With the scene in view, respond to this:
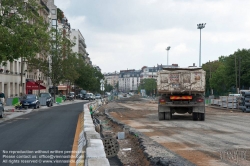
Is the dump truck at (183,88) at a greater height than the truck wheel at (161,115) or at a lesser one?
greater

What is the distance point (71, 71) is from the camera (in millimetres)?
69750

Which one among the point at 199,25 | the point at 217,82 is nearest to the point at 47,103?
the point at 199,25

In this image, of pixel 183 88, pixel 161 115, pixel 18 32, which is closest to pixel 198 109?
pixel 183 88

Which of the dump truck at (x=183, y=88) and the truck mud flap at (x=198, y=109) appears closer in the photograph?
the dump truck at (x=183, y=88)

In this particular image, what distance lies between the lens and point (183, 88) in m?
22.4

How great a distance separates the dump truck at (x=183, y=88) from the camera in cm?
2238

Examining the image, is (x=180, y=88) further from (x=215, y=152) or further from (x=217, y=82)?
(x=217, y=82)

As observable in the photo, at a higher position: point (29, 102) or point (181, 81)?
point (181, 81)

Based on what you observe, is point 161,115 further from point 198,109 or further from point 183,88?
point 183,88

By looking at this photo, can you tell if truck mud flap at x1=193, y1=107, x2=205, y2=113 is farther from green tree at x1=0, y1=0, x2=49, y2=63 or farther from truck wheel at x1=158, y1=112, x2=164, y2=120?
green tree at x1=0, y1=0, x2=49, y2=63

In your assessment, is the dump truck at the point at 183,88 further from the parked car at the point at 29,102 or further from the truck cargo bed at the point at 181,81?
the parked car at the point at 29,102

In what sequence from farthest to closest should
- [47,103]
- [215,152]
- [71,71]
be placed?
[71,71]
[47,103]
[215,152]

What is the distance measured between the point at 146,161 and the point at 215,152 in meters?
2.26

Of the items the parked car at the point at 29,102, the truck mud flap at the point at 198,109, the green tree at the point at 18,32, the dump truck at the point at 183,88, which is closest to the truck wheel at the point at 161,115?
the dump truck at the point at 183,88
